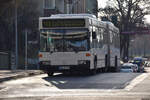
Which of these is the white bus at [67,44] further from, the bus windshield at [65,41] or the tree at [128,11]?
the tree at [128,11]

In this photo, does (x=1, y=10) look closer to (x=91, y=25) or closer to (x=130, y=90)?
(x=91, y=25)

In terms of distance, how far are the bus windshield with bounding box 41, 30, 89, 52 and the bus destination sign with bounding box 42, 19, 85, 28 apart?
0.31 m

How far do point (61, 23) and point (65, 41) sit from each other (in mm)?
994

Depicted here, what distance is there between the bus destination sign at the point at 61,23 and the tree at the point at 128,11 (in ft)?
150

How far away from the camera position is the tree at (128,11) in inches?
2758

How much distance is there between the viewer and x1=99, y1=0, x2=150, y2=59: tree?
70062 mm

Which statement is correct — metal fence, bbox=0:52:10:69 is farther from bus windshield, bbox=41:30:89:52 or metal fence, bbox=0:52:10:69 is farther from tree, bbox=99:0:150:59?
tree, bbox=99:0:150:59

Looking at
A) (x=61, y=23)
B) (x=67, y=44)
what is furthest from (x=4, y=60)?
(x=67, y=44)

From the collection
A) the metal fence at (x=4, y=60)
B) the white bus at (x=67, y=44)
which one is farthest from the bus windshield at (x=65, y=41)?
the metal fence at (x=4, y=60)

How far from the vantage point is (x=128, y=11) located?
70.1 meters

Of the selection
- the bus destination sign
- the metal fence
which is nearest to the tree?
the metal fence

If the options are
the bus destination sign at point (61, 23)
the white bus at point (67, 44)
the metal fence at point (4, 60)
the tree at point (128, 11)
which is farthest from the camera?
the tree at point (128, 11)

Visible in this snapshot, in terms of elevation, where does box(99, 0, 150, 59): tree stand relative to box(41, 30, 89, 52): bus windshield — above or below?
above

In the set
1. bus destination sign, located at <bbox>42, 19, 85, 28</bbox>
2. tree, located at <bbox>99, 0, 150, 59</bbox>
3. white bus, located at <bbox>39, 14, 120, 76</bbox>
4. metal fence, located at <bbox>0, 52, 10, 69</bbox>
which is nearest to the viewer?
white bus, located at <bbox>39, 14, 120, 76</bbox>
